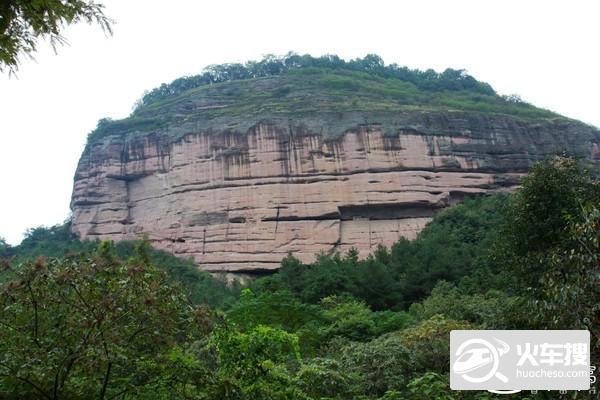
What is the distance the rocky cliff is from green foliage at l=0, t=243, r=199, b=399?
1163 inches

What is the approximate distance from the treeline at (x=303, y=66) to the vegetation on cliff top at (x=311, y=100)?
12 centimetres

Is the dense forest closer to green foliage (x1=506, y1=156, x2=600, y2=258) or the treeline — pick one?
green foliage (x1=506, y1=156, x2=600, y2=258)

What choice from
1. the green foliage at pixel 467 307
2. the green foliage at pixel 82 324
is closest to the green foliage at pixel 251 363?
the green foliage at pixel 82 324

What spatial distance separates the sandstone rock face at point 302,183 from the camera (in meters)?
35.3

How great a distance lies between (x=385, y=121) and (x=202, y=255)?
13823 mm

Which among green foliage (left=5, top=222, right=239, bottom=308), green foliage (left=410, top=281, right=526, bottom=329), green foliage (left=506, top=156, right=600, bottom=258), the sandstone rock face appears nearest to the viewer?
green foliage (left=506, top=156, right=600, bottom=258)

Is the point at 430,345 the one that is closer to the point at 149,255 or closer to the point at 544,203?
the point at 544,203

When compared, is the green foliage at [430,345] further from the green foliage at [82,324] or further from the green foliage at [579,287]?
the green foliage at [82,324]

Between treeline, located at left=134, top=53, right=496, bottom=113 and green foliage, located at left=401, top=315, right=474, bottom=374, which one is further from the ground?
treeline, located at left=134, top=53, right=496, bottom=113

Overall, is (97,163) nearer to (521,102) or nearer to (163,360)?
(521,102)

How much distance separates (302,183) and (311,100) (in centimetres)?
803

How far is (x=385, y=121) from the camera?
37.8 metres

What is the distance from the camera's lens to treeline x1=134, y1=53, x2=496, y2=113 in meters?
55.0

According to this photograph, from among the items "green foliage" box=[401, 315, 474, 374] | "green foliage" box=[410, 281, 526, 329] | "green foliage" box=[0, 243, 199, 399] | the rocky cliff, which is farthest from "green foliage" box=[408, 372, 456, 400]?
the rocky cliff
